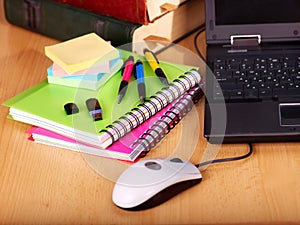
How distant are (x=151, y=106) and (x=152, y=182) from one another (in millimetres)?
197

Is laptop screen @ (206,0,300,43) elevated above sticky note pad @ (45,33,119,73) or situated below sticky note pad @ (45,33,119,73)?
above

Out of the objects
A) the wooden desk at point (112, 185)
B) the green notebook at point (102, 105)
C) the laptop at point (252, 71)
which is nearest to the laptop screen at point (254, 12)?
the laptop at point (252, 71)

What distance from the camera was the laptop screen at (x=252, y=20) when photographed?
1148 mm

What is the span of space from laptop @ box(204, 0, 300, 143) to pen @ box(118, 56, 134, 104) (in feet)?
0.47

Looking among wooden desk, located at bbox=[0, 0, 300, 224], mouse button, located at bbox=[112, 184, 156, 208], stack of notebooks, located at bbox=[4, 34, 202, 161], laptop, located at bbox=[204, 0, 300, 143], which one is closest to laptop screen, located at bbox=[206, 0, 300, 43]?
laptop, located at bbox=[204, 0, 300, 143]

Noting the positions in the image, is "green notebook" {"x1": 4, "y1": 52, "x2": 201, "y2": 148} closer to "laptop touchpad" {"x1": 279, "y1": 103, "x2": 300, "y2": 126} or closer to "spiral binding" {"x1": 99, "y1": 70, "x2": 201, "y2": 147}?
"spiral binding" {"x1": 99, "y1": 70, "x2": 201, "y2": 147}

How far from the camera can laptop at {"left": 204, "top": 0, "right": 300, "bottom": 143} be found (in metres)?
0.99

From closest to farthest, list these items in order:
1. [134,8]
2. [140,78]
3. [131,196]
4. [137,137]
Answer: [131,196] → [137,137] → [140,78] → [134,8]

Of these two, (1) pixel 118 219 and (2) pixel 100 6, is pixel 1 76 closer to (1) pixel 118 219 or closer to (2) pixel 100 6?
(2) pixel 100 6

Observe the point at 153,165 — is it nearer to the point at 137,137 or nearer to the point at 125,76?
the point at 137,137

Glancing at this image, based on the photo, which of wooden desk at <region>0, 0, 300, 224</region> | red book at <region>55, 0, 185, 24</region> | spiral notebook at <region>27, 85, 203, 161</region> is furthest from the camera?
red book at <region>55, 0, 185, 24</region>

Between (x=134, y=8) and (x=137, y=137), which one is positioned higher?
(x=134, y=8)

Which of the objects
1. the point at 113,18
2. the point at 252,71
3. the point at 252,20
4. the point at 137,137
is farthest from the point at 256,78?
the point at 113,18

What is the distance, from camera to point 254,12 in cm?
115
